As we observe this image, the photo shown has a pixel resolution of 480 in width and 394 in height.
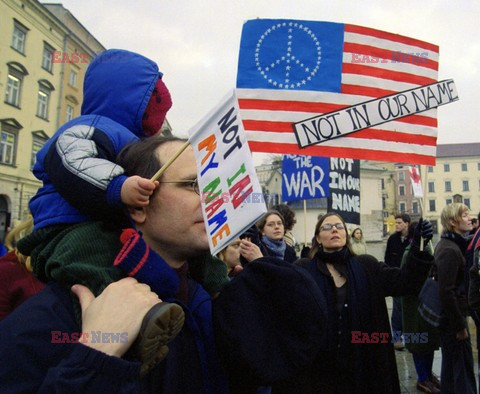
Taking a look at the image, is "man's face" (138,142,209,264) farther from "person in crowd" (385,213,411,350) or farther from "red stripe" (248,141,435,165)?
"person in crowd" (385,213,411,350)

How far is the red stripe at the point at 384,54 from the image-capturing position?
132 inches

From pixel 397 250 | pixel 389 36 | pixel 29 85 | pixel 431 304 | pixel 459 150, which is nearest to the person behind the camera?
pixel 389 36

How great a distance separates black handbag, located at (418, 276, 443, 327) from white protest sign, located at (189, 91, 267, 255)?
3.47m

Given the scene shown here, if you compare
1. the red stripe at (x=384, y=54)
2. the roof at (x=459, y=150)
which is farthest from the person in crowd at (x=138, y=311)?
the roof at (x=459, y=150)

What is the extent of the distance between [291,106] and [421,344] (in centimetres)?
311

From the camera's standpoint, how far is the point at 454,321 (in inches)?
146

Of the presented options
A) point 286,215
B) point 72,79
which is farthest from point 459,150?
point 286,215

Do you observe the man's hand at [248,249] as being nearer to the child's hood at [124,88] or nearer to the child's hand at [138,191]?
the child's hood at [124,88]

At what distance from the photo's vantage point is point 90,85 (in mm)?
1819

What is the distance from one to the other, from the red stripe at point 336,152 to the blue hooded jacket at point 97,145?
4.67ft

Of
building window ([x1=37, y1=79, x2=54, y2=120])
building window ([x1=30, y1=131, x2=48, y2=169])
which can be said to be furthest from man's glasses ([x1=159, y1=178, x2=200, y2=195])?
building window ([x1=37, y1=79, x2=54, y2=120])

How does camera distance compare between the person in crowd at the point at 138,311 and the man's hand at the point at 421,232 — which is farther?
the man's hand at the point at 421,232

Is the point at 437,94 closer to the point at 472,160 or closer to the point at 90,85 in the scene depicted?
the point at 90,85

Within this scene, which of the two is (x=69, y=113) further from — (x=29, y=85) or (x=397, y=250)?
(x=397, y=250)
